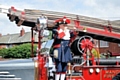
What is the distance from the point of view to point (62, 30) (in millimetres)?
6551

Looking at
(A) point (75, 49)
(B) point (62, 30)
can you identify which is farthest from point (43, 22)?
(A) point (75, 49)

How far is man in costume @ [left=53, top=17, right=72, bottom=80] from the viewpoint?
6.39 meters

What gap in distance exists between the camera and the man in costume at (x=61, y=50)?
6.39m

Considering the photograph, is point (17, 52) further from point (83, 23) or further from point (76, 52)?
point (76, 52)

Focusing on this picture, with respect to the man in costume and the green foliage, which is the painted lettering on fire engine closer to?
the man in costume

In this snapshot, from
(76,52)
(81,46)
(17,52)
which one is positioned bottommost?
(17,52)

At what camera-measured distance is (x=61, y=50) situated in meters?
6.41

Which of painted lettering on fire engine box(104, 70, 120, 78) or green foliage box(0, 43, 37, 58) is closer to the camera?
painted lettering on fire engine box(104, 70, 120, 78)

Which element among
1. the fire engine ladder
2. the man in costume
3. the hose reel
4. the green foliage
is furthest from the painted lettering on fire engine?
the green foliage

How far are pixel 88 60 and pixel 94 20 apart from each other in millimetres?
2058

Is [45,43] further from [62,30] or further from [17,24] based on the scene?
[17,24]

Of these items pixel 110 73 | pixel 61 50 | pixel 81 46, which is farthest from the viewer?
pixel 110 73

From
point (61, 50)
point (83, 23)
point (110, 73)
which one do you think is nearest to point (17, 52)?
point (83, 23)

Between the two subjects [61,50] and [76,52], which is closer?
[61,50]
